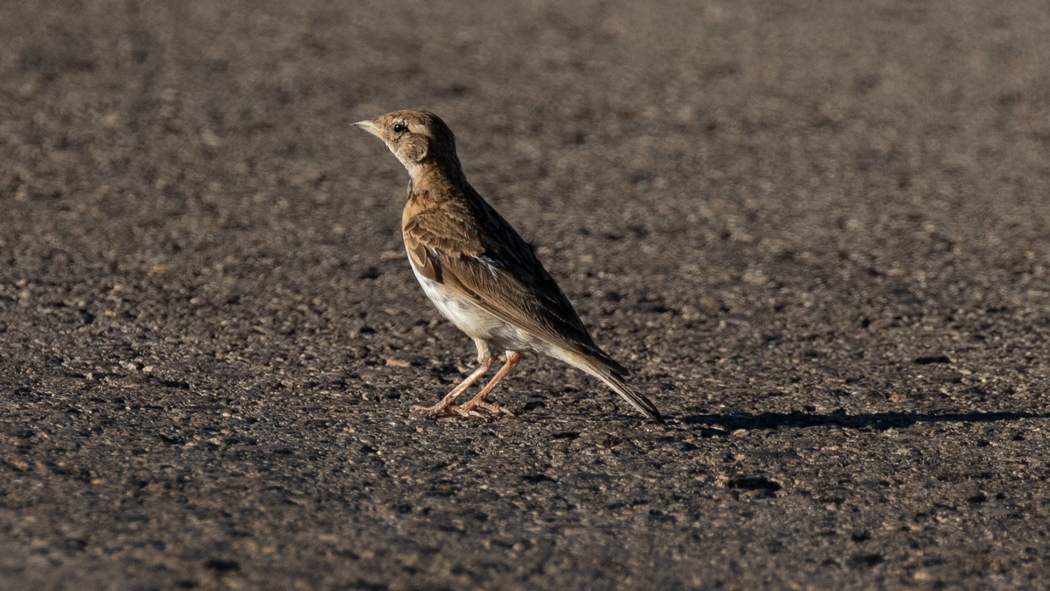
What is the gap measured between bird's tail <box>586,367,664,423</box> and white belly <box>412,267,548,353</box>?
0.32 meters

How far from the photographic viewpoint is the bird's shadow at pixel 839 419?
5.35 metres

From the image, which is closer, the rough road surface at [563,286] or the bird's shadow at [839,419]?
the rough road surface at [563,286]

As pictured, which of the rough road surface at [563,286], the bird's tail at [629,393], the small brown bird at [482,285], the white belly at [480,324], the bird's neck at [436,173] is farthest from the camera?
the bird's neck at [436,173]

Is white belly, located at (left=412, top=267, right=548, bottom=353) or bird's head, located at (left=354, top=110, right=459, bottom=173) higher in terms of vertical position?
bird's head, located at (left=354, top=110, right=459, bottom=173)

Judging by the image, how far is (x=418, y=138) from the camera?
6027 mm

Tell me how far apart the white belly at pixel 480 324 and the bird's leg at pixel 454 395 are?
12cm

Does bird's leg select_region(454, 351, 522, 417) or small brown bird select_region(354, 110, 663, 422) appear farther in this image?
bird's leg select_region(454, 351, 522, 417)

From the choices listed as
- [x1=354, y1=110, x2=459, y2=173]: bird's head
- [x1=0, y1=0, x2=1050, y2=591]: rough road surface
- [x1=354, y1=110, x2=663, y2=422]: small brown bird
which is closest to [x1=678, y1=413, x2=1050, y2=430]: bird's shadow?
[x1=0, y1=0, x2=1050, y2=591]: rough road surface

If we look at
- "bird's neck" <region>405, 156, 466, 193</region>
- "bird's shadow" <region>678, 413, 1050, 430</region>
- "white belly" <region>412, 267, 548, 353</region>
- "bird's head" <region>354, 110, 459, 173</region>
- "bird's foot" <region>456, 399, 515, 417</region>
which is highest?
"bird's head" <region>354, 110, 459, 173</region>

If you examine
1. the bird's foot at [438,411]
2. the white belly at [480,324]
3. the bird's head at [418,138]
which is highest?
the bird's head at [418,138]

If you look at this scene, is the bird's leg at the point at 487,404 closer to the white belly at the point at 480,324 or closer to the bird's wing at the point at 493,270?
the white belly at the point at 480,324

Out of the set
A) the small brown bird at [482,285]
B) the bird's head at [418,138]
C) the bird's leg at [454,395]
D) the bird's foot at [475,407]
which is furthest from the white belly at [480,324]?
the bird's head at [418,138]

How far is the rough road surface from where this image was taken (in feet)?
13.7

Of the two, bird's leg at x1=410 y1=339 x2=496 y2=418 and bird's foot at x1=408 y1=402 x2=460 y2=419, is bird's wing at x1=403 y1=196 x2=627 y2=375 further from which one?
bird's foot at x1=408 y1=402 x2=460 y2=419
